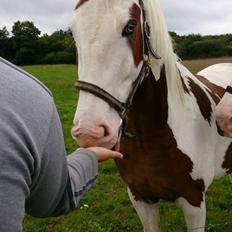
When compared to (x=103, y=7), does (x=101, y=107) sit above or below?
below

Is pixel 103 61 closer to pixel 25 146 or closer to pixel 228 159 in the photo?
pixel 25 146

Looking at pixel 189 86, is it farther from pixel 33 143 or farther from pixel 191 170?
pixel 33 143

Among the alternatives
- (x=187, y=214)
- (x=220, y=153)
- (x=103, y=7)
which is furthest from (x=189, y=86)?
(x=103, y=7)

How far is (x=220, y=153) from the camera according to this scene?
2965mm

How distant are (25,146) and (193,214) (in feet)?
6.92

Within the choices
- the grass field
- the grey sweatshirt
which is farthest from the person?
the grass field

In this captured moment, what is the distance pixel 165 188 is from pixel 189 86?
72cm

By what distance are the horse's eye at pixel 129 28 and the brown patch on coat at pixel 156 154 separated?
507 mm

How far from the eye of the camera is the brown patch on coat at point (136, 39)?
6.59 feet

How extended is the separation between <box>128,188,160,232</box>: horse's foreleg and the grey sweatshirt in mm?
2009

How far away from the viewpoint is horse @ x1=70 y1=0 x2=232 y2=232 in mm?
1855

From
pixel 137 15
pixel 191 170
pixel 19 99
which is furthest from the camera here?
pixel 191 170

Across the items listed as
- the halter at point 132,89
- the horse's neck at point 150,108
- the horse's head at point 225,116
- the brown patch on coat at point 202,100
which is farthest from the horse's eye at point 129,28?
the brown patch on coat at point 202,100

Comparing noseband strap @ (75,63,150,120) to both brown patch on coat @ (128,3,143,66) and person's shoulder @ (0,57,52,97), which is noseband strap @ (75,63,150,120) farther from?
person's shoulder @ (0,57,52,97)
